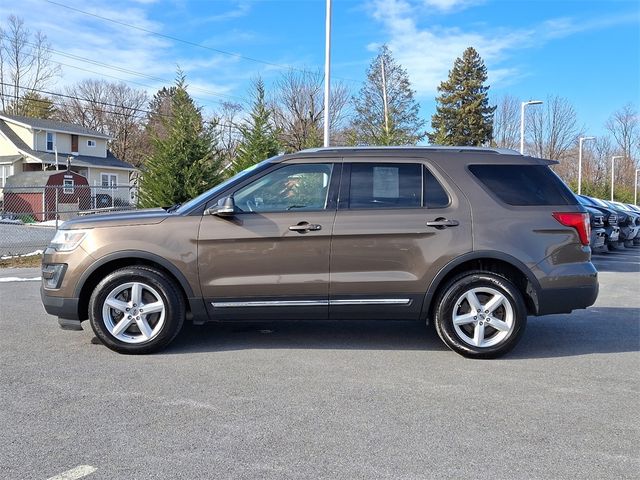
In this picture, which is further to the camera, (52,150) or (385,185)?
(52,150)

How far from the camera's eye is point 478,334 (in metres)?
5.06

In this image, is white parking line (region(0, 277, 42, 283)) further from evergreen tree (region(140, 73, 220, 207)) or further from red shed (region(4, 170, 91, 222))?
red shed (region(4, 170, 91, 222))

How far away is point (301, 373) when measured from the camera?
4.65 meters

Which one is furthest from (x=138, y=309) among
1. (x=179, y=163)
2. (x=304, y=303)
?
(x=179, y=163)

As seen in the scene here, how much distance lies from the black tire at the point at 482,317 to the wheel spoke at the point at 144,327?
8.71ft

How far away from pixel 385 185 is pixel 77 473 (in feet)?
11.2

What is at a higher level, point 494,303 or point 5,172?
point 5,172

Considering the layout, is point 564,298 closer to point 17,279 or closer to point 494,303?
point 494,303

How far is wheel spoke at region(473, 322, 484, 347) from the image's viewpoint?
506 cm

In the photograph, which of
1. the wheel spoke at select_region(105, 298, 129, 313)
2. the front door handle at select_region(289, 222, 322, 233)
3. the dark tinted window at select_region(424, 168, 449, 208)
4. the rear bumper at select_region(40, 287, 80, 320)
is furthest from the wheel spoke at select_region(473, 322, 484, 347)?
the rear bumper at select_region(40, 287, 80, 320)

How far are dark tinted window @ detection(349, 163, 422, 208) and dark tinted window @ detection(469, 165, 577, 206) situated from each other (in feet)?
1.89

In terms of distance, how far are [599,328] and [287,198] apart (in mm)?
4037

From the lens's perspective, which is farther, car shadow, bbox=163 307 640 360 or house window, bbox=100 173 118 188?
house window, bbox=100 173 118 188

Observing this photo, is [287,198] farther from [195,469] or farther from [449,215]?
[195,469]
